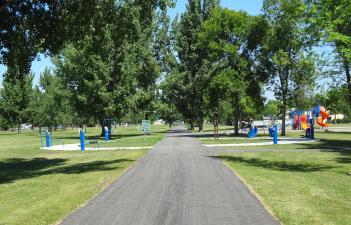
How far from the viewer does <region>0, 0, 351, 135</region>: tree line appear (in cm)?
1934

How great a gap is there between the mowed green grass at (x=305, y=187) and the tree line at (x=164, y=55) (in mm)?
3843

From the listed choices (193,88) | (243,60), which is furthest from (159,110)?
(243,60)

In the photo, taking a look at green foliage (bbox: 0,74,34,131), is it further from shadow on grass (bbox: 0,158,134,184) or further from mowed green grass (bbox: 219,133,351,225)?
mowed green grass (bbox: 219,133,351,225)

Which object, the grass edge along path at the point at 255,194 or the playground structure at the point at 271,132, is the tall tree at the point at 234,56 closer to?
the playground structure at the point at 271,132

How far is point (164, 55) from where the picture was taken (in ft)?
235

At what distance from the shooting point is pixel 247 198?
10781mm

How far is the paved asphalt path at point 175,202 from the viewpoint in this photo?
28.1ft

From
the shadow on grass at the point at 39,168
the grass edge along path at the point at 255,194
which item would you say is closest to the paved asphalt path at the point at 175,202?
the grass edge along path at the point at 255,194

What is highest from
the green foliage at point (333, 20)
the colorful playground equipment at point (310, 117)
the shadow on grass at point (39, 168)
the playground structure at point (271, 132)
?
the green foliage at point (333, 20)

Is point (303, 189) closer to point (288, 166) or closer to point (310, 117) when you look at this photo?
point (288, 166)

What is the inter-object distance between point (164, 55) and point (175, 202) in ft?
205

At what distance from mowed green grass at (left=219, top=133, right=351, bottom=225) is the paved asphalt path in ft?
1.59

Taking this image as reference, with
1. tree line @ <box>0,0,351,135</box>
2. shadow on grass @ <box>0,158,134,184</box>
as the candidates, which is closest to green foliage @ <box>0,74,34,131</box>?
tree line @ <box>0,0,351,135</box>

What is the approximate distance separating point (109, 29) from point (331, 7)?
9522 mm
